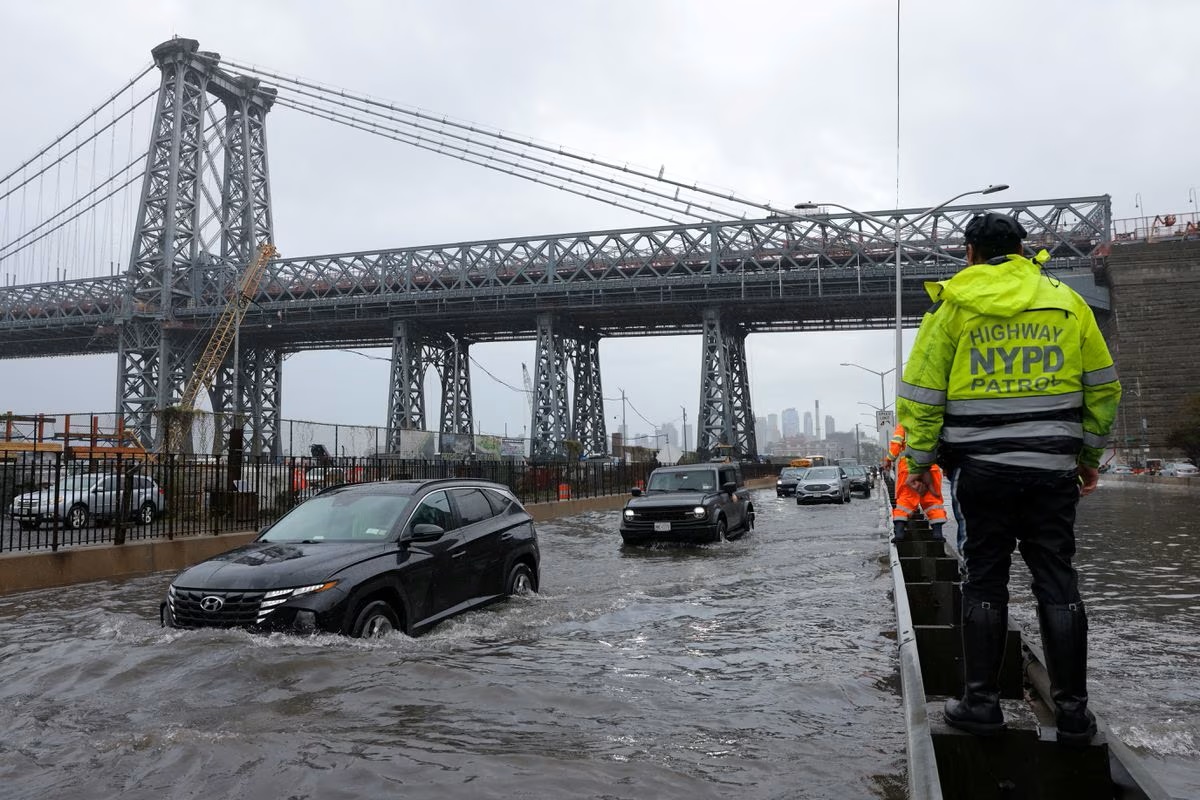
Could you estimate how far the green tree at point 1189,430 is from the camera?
42.2 m

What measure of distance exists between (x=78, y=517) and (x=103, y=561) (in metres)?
5.31

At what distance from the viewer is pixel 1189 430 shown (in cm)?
4259

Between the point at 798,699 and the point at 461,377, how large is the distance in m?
68.3

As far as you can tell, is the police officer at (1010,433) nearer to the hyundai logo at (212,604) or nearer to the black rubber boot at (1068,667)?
the black rubber boot at (1068,667)

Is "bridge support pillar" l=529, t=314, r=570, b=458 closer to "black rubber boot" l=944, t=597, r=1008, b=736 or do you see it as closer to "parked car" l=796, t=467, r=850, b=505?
"parked car" l=796, t=467, r=850, b=505

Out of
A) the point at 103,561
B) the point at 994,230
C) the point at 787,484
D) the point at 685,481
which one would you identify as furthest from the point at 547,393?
the point at 994,230

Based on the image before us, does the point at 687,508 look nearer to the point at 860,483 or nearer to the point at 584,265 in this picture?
the point at 860,483

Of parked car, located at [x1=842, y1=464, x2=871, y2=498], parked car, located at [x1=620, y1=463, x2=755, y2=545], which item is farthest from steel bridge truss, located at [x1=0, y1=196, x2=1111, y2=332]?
parked car, located at [x1=620, y1=463, x2=755, y2=545]

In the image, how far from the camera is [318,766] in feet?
14.2

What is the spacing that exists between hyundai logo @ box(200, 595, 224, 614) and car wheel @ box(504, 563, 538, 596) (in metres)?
3.09

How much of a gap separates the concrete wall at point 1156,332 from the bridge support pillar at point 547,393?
35.3 metres

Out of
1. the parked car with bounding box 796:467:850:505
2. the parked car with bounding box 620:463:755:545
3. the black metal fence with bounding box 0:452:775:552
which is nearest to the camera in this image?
the black metal fence with bounding box 0:452:775:552

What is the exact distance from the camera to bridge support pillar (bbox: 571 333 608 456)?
68.4 meters

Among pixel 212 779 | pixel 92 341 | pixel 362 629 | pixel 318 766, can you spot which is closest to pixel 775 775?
pixel 318 766
